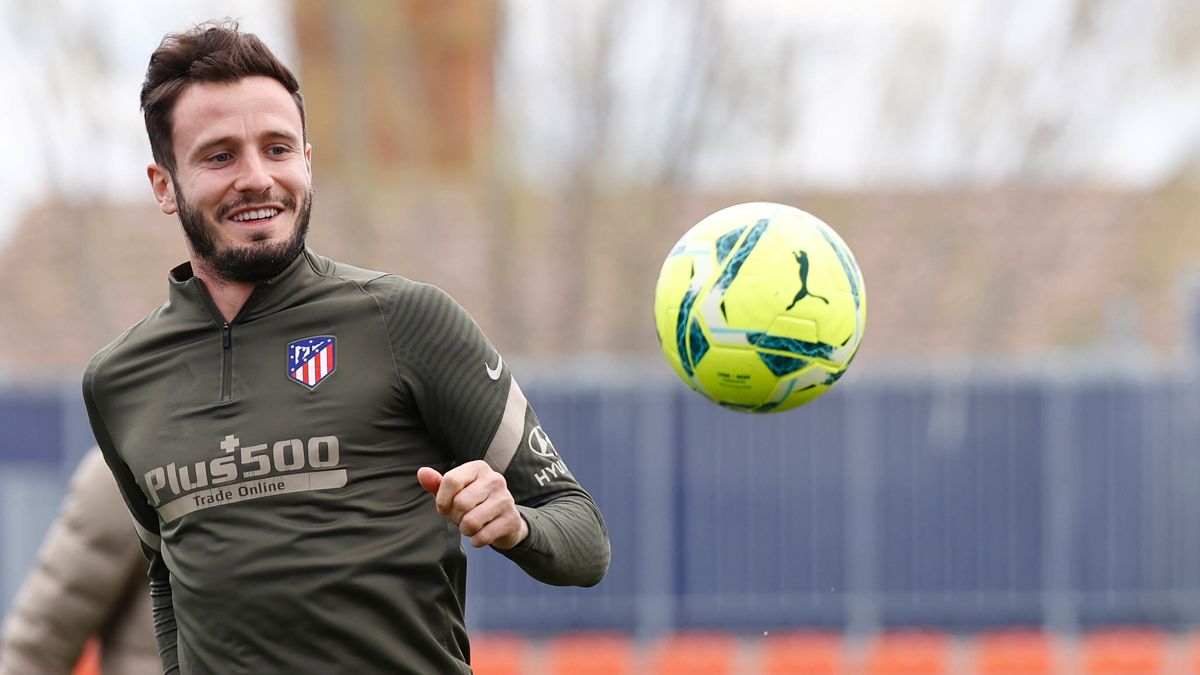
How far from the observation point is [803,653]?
39.5 ft

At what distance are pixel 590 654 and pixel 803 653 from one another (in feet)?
4.92

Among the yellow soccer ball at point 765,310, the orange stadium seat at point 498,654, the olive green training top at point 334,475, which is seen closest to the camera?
the olive green training top at point 334,475

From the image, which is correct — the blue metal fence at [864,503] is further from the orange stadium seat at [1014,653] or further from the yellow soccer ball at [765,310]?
the yellow soccer ball at [765,310]

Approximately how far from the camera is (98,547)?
15.0ft

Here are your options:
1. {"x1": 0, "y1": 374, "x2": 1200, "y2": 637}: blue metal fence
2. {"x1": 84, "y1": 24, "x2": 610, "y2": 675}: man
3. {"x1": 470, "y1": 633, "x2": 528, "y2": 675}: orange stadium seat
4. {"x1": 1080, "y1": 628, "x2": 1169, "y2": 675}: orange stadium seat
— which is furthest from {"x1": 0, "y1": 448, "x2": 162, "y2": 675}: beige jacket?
{"x1": 1080, "y1": 628, "x2": 1169, "y2": 675}: orange stadium seat

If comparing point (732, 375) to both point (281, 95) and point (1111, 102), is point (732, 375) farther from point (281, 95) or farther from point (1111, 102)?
point (1111, 102)

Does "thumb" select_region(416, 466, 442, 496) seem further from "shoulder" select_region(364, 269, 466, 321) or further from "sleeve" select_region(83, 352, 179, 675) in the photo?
"sleeve" select_region(83, 352, 179, 675)

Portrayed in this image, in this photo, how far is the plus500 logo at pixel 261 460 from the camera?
9.97 ft

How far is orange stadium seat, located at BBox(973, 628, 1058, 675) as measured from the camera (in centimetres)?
1178

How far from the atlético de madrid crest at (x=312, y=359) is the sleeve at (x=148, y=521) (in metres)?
0.45

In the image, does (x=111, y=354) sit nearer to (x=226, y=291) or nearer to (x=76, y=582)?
(x=226, y=291)

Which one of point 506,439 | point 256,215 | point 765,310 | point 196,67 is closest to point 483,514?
point 506,439

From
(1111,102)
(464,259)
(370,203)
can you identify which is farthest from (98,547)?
(464,259)

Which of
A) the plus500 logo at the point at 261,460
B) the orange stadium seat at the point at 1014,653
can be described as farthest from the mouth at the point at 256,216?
the orange stadium seat at the point at 1014,653
